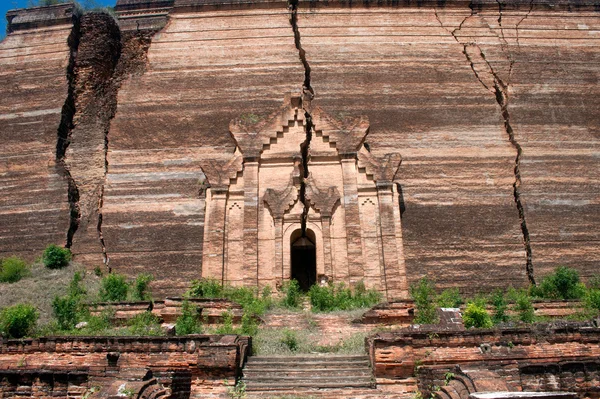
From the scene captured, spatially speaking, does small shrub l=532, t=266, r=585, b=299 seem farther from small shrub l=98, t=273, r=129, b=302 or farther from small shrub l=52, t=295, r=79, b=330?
small shrub l=52, t=295, r=79, b=330

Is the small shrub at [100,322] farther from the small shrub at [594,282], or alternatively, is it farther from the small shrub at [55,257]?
the small shrub at [594,282]

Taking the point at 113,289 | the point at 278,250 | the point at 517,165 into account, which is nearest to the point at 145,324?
the point at 113,289

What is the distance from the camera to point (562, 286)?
14.6 meters

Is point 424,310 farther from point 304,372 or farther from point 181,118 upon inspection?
point 181,118

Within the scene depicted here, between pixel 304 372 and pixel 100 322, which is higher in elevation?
pixel 100 322

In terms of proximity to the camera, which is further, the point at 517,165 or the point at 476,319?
the point at 517,165

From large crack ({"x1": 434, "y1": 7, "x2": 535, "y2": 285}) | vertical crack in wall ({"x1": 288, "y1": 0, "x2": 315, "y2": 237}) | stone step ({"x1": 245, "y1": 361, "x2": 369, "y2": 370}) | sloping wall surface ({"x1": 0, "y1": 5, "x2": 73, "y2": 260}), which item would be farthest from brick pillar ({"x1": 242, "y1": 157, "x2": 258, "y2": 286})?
large crack ({"x1": 434, "y1": 7, "x2": 535, "y2": 285})

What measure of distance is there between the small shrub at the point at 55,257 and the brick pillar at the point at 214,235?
13.7ft

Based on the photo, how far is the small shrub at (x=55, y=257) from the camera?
50.5 feet

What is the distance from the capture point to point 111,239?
16.1 m

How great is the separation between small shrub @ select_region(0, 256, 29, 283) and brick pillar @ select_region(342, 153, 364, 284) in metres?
8.76

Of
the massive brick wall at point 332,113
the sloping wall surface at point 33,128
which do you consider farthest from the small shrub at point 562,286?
the sloping wall surface at point 33,128

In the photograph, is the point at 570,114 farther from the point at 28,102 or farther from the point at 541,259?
the point at 28,102

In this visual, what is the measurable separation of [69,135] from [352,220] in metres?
10.0
